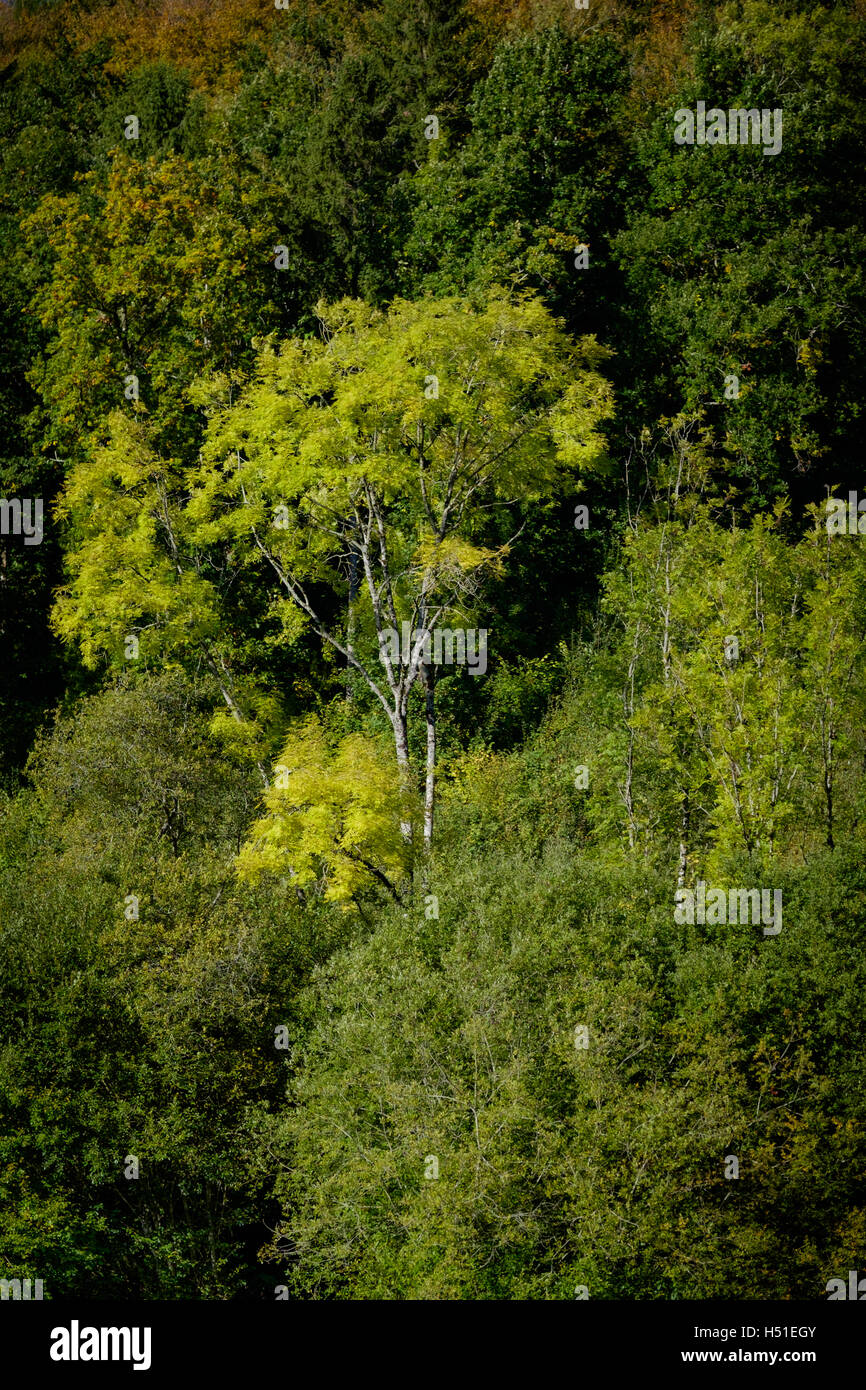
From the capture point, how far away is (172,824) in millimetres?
29062

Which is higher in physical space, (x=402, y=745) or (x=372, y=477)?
(x=372, y=477)

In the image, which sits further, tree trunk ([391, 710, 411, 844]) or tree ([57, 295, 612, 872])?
tree ([57, 295, 612, 872])

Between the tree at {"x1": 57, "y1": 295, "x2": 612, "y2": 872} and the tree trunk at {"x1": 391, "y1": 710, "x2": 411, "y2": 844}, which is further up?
the tree at {"x1": 57, "y1": 295, "x2": 612, "y2": 872}

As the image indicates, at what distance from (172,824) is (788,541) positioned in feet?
58.7

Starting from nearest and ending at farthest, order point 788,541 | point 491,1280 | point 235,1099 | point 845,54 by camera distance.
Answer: point 491,1280 < point 235,1099 < point 788,541 < point 845,54

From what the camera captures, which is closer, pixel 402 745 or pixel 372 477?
pixel 372 477

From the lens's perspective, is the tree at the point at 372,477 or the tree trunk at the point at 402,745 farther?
the tree at the point at 372,477

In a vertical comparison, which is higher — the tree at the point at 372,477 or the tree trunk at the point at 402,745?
the tree at the point at 372,477

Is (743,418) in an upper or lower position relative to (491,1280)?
upper

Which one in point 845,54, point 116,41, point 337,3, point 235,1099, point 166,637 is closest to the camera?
point 235,1099

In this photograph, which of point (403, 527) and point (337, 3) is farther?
point (337, 3)

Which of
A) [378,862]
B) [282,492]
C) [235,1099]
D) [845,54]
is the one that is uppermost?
[845,54]

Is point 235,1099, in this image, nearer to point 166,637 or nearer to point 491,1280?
point 491,1280
